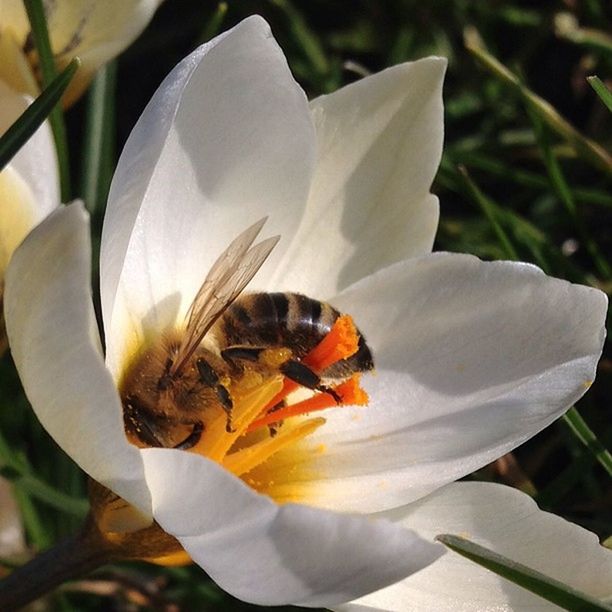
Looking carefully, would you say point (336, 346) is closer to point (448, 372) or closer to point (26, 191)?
point (448, 372)

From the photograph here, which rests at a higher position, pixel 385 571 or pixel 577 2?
pixel 385 571

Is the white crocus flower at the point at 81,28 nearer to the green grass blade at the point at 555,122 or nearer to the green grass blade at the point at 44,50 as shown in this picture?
the green grass blade at the point at 44,50

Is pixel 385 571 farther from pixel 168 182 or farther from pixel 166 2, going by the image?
pixel 166 2

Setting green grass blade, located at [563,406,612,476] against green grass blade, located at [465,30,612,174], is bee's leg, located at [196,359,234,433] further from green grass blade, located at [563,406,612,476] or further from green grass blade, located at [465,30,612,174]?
green grass blade, located at [465,30,612,174]

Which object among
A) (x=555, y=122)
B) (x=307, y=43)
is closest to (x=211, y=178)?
(x=555, y=122)

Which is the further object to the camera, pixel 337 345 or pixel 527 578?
pixel 337 345

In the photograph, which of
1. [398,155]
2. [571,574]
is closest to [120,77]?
[398,155]
